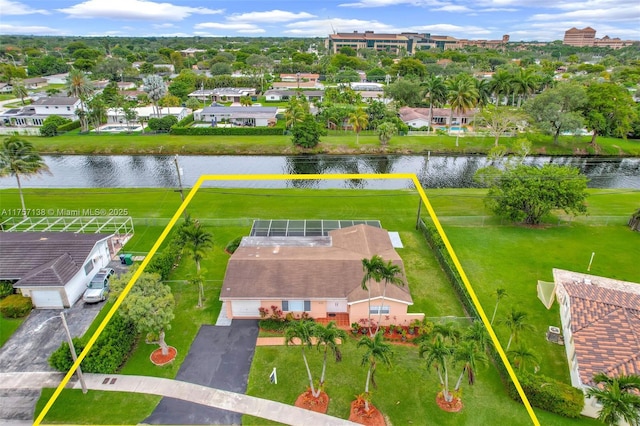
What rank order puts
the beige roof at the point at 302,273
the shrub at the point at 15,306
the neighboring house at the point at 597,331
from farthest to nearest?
the shrub at the point at 15,306 → the beige roof at the point at 302,273 → the neighboring house at the point at 597,331

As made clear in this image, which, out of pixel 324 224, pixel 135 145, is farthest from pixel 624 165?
pixel 135 145

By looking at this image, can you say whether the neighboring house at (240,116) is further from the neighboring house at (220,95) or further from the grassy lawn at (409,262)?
the grassy lawn at (409,262)

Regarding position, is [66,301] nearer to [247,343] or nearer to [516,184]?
[247,343]

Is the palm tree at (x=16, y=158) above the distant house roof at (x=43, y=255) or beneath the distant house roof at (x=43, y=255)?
above

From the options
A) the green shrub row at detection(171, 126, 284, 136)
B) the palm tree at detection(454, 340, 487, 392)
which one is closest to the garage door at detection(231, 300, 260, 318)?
the palm tree at detection(454, 340, 487, 392)

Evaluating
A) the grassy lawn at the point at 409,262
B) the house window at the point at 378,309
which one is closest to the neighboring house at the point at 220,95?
the grassy lawn at the point at 409,262

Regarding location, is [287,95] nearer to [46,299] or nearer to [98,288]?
[98,288]

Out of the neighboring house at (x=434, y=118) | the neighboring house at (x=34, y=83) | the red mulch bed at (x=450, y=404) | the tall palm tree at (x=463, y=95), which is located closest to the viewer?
the red mulch bed at (x=450, y=404)

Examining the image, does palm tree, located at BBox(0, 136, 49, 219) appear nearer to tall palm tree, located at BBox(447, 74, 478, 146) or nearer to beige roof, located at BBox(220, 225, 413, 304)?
beige roof, located at BBox(220, 225, 413, 304)
